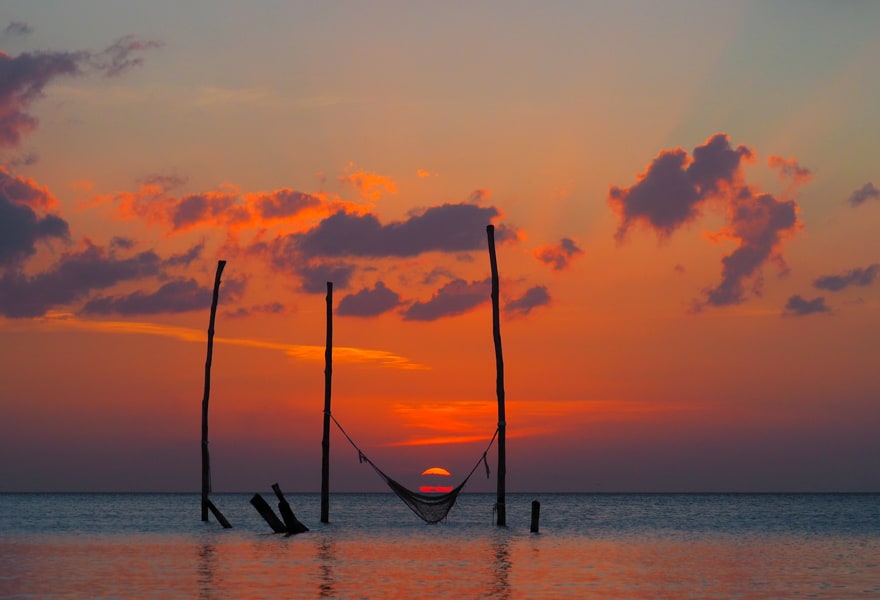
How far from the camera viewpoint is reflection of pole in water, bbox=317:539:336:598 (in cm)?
2369

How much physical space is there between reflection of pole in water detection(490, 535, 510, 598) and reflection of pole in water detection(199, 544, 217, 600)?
586 cm

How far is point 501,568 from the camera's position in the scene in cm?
2903

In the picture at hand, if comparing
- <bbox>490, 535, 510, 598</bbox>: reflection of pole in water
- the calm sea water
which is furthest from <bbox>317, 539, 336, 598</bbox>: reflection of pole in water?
<bbox>490, 535, 510, 598</bbox>: reflection of pole in water

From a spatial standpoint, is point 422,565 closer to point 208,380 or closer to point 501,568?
point 501,568

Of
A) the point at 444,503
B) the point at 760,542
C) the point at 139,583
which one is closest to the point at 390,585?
the point at 139,583

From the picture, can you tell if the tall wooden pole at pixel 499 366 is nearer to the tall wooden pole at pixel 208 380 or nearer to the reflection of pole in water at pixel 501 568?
the reflection of pole in water at pixel 501 568

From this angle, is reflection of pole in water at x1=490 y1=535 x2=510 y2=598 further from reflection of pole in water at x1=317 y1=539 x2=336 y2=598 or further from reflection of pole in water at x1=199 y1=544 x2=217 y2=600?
reflection of pole in water at x1=199 y1=544 x2=217 y2=600

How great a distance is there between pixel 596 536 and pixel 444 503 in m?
10.9

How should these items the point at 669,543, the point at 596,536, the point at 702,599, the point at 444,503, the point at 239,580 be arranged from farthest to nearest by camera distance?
1. the point at 596,536
2. the point at 669,543
3. the point at 444,503
4. the point at 239,580
5. the point at 702,599

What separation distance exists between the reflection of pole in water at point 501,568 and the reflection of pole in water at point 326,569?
3.47 m

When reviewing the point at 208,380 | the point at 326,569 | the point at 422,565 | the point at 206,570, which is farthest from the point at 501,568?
the point at 208,380

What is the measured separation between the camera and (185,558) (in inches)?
1236

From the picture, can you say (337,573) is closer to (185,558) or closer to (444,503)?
(185,558)

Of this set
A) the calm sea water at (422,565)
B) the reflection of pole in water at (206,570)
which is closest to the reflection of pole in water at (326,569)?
the calm sea water at (422,565)
